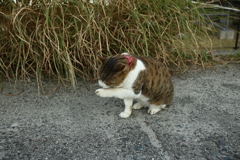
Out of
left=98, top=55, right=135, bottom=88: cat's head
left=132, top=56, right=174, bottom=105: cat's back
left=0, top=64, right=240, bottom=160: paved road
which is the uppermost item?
left=98, top=55, right=135, bottom=88: cat's head

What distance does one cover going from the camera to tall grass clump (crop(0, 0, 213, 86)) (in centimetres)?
273

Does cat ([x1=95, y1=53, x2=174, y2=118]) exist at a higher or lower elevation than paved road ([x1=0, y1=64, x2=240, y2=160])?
higher

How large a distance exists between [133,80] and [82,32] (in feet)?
3.96

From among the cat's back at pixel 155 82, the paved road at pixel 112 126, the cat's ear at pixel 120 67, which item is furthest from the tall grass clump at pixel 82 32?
the cat's ear at pixel 120 67

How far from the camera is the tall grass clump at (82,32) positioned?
2.73 metres

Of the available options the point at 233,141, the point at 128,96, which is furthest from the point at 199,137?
the point at 128,96

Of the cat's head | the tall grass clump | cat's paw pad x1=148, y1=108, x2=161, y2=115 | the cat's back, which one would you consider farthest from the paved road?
the cat's head

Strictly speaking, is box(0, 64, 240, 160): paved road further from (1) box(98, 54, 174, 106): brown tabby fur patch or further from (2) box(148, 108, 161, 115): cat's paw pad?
(1) box(98, 54, 174, 106): brown tabby fur patch

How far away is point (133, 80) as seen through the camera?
78.9 inches

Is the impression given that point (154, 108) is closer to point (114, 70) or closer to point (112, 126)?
point (112, 126)

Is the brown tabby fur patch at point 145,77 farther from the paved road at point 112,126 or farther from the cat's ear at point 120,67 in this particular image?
the paved road at point 112,126

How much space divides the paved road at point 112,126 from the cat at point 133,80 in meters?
0.21

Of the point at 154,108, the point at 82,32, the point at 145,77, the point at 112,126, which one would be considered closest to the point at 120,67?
the point at 145,77

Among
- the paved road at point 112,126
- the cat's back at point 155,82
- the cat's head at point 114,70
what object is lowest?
the paved road at point 112,126
